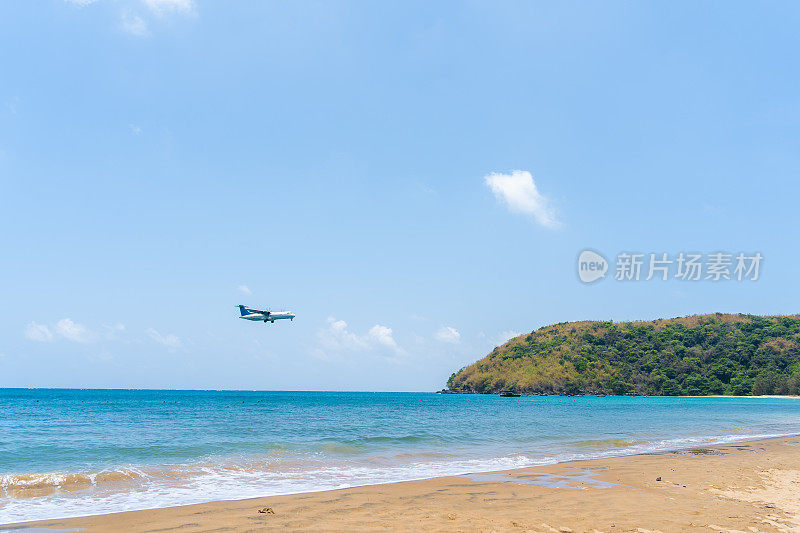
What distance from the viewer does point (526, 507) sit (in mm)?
13367

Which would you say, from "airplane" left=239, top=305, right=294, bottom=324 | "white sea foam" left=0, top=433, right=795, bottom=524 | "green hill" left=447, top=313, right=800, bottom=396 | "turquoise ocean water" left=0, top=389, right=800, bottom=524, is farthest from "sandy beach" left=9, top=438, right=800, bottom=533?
"green hill" left=447, top=313, right=800, bottom=396

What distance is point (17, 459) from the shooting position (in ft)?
83.1

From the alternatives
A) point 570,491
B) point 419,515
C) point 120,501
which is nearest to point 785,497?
point 570,491

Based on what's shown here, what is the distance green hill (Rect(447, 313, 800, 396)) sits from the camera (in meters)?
155

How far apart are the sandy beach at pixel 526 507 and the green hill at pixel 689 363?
163 m

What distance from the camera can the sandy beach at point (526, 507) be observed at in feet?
37.7

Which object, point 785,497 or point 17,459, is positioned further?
point 17,459

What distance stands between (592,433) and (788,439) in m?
12.5

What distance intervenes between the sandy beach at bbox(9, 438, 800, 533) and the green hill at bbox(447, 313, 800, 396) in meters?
163

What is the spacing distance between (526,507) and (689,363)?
620ft

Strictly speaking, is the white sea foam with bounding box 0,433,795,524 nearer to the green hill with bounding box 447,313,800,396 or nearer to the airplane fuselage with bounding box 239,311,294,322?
the airplane fuselage with bounding box 239,311,294,322

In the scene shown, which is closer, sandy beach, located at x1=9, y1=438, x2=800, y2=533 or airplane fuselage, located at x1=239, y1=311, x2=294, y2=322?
sandy beach, located at x1=9, y1=438, x2=800, y2=533

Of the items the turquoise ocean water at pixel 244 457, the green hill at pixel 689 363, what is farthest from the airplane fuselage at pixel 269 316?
the green hill at pixel 689 363

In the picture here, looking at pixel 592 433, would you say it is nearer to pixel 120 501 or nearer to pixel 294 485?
pixel 294 485
